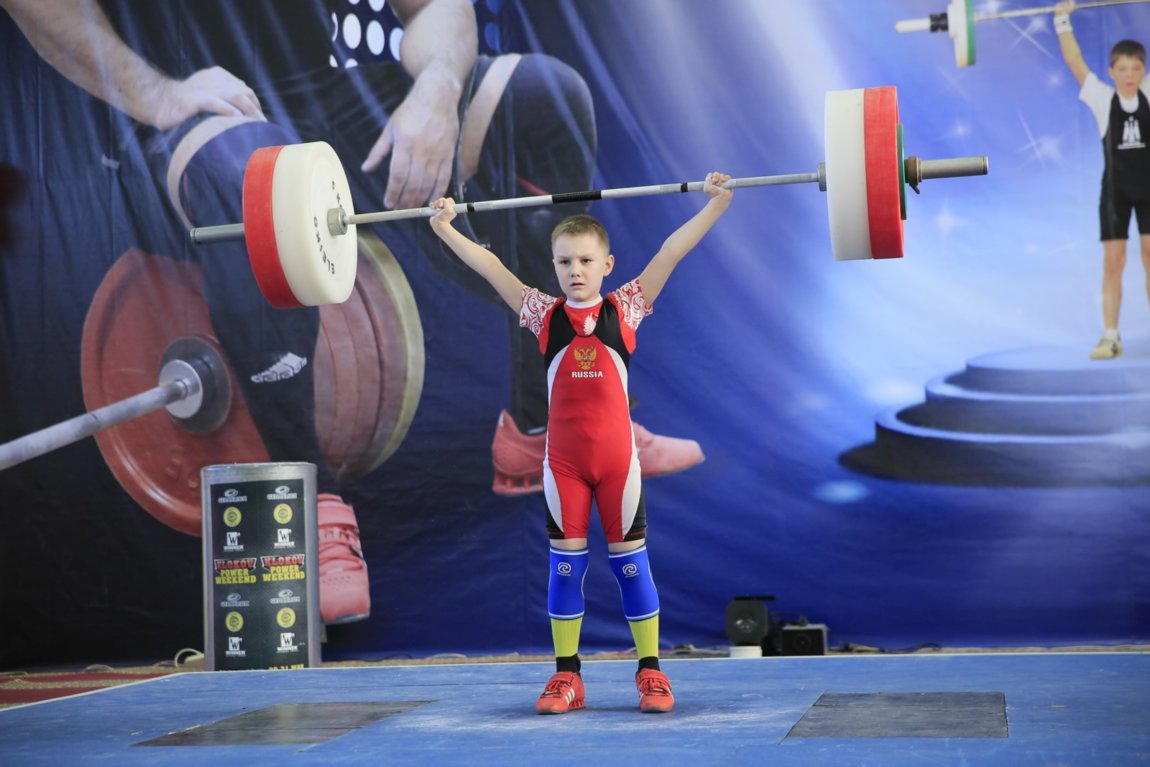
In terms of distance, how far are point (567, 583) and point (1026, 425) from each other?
2.63 m

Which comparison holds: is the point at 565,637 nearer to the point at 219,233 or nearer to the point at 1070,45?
the point at 219,233

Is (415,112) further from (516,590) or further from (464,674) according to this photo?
(464,674)

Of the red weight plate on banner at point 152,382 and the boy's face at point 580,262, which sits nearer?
the boy's face at point 580,262

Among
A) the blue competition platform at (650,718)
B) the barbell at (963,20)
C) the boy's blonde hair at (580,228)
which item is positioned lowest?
the blue competition platform at (650,718)

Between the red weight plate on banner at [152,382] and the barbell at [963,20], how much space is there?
321 centimetres

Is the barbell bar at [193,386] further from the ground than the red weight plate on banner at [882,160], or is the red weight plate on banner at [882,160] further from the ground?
the red weight plate on banner at [882,160]

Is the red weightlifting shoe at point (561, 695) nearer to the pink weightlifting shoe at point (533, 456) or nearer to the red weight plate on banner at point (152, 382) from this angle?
the pink weightlifting shoe at point (533, 456)

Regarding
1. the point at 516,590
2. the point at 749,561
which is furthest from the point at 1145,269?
the point at 516,590

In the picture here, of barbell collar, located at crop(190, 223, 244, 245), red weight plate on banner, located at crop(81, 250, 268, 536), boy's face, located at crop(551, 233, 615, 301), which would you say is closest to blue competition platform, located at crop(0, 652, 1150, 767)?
boy's face, located at crop(551, 233, 615, 301)

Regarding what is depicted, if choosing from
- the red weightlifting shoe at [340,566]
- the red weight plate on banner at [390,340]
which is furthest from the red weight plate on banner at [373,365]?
the red weightlifting shoe at [340,566]

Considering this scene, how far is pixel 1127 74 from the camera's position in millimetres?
4730

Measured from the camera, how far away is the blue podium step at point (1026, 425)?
4.68m

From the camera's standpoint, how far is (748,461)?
5012 millimetres

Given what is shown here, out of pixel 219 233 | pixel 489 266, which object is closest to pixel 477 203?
pixel 489 266
